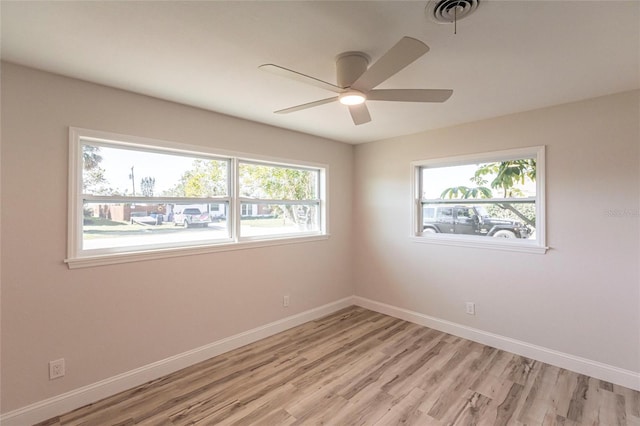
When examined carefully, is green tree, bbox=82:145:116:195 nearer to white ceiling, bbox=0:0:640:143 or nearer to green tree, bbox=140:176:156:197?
green tree, bbox=140:176:156:197

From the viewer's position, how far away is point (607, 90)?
238 cm

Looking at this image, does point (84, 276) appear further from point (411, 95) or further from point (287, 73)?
point (411, 95)

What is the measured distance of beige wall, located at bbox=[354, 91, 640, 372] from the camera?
7.96ft

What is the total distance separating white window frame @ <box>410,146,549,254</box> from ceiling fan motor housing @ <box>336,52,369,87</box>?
2028 mm

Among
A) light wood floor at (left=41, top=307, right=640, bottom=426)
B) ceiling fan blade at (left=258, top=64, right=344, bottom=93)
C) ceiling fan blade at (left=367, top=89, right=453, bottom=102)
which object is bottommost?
light wood floor at (left=41, top=307, right=640, bottom=426)

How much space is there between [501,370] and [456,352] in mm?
416

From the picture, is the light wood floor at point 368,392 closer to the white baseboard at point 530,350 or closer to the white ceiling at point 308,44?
the white baseboard at point 530,350

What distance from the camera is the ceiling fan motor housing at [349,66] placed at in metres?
1.79

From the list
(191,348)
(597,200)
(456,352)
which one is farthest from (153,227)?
(597,200)

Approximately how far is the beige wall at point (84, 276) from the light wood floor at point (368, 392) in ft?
1.06

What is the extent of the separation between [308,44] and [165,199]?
6.09 ft

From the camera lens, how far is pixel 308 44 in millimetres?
1705

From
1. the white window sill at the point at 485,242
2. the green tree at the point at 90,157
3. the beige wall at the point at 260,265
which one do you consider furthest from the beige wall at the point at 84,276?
the white window sill at the point at 485,242

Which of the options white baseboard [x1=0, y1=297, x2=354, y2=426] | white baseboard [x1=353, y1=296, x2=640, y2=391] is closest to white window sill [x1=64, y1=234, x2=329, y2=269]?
white baseboard [x1=0, y1=297, x2=354, y2=426]
